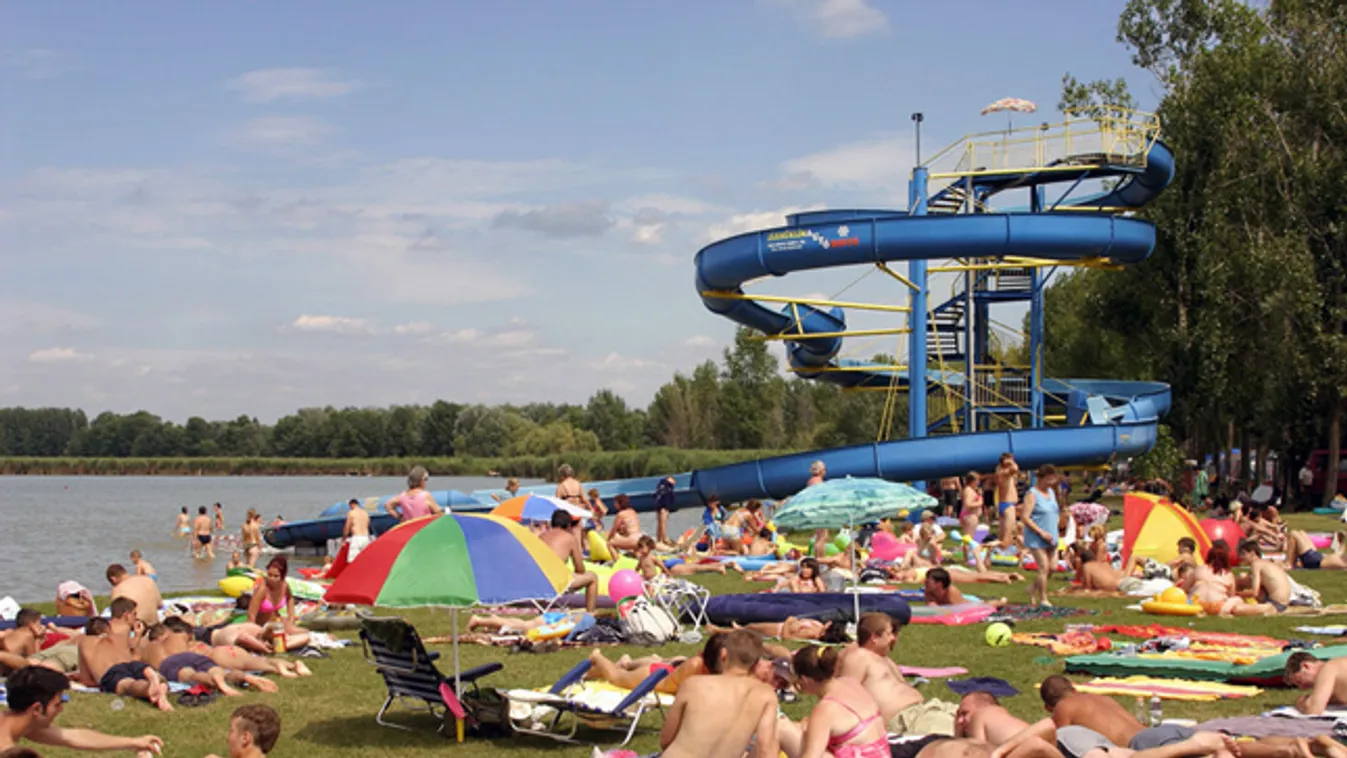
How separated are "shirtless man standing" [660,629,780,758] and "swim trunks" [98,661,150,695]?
4.61 m

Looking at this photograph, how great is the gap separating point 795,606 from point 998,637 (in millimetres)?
1883

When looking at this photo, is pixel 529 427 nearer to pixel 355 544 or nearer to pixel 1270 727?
pixel 355 544

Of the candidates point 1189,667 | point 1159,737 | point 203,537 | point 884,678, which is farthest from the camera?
point 203,537

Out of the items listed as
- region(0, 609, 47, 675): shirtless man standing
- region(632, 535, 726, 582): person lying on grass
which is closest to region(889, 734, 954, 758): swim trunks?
region(0, 609, 47, 675): shirtless man standing

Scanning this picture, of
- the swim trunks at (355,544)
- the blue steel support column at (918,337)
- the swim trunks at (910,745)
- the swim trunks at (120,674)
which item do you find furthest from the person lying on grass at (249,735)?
the blue steel support column at (918,337)

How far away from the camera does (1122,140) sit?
2722cm

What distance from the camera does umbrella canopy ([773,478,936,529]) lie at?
38.9 ft

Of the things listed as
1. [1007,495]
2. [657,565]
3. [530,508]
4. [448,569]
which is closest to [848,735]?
[448,569]

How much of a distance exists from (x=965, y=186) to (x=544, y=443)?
61.4 m

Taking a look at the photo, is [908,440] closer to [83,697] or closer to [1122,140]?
[1122,140]

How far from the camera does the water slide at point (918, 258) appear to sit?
958 inches

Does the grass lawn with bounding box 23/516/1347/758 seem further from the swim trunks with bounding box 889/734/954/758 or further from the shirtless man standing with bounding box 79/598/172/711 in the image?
the swim trunks with bounding box 889/734/954/758

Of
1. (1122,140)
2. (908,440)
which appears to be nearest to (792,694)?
(908,440)

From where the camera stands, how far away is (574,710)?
769cm
